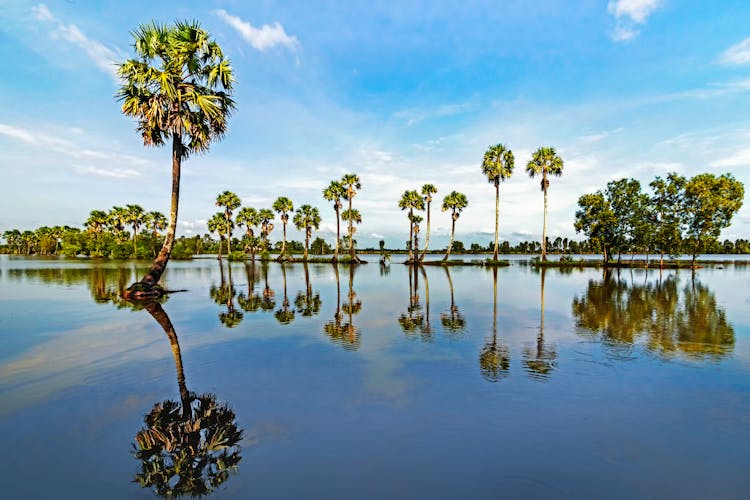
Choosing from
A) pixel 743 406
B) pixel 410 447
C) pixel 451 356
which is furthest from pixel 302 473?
pixel 743 406

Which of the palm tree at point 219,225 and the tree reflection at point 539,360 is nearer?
the tree reflection at point 539,360

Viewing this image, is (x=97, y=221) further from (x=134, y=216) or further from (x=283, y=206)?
(x=283, y=206)

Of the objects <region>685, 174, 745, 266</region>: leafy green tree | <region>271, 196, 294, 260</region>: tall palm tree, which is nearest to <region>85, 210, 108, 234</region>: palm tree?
<region>271, 196, 294, 260</region>: tall palm tree

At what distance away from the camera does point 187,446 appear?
201 inches

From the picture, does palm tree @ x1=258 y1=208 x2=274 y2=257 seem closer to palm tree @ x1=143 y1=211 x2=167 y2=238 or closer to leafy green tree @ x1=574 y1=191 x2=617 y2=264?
palm tree @ x1=143 y1=211 x2=167 y2=238

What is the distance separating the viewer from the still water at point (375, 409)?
444 cm

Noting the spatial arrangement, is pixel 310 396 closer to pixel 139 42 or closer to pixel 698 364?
pixel 698 364

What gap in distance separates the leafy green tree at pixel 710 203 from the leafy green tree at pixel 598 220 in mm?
8985

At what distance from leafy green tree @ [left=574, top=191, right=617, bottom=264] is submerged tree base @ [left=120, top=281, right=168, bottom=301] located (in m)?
54.6

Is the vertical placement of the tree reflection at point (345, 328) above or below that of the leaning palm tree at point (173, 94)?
below

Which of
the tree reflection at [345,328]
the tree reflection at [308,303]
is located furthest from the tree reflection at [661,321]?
the tree reflection at [308,303]

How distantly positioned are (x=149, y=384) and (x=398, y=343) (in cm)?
647

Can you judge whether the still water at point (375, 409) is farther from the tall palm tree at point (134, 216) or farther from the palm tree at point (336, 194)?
the tall palm tree at point (134, 216)

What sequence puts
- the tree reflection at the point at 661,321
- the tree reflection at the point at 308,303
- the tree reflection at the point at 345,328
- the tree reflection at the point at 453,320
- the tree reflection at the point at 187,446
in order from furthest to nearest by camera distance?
the tree reflection at the point at 308,303, the tree reflection at the point at 453,320, the tree reflection at the point at 345,328, the tree reflection at the point at 661,321, the tree reflection at the point at 187,446
